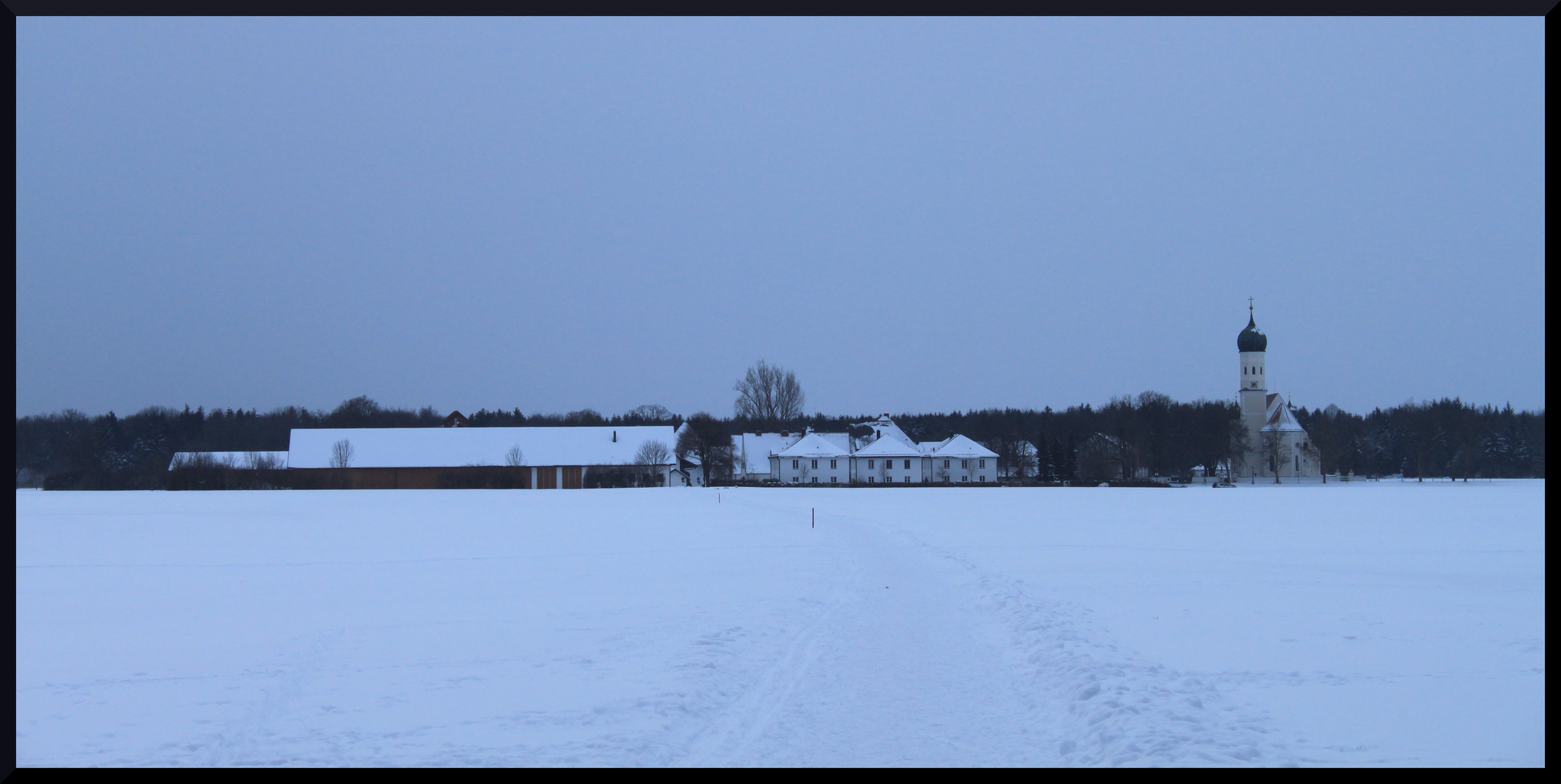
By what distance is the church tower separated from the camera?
9150cm

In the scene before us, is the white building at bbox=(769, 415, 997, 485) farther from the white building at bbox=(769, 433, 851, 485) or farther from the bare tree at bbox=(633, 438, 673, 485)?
the bare tree at bbox=(633, 438, 673, 485)

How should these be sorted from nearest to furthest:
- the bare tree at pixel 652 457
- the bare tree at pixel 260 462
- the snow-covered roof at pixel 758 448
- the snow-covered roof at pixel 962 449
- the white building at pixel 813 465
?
the bare tree at pixel 260 462
the bare tree at pixel 652 457
the white building at pixel 813 465
the snow-covered roof at pixel 962 449
the snow-covered roof at pixel 758 448

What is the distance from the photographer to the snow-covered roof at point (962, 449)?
8650 centimetres

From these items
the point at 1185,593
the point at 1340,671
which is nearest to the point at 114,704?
the point at 1340,671

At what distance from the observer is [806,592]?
13.5 m

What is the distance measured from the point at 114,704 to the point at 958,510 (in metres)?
30.2

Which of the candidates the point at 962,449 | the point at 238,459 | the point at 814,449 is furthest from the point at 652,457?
the point at 238,459

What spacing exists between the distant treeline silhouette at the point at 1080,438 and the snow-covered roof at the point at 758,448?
282 inches

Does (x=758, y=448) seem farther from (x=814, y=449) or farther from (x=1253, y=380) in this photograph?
(x=1253, y=380)

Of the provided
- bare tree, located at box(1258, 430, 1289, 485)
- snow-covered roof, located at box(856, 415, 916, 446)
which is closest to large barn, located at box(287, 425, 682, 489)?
snow-covered roof, located at box(856, 415, 916, 446)

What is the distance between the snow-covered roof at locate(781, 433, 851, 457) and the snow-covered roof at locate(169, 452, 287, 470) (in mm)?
37773

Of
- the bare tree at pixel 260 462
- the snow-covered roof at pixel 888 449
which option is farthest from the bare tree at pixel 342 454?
the snow-covered roof at pixel 888 449

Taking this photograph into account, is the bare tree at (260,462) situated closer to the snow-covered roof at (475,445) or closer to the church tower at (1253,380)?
the snow-covered roof at (475,445)

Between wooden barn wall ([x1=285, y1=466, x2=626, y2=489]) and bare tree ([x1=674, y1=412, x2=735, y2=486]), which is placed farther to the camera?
bare tree ([x1=674, y1=412, x2=735, y2=486])
